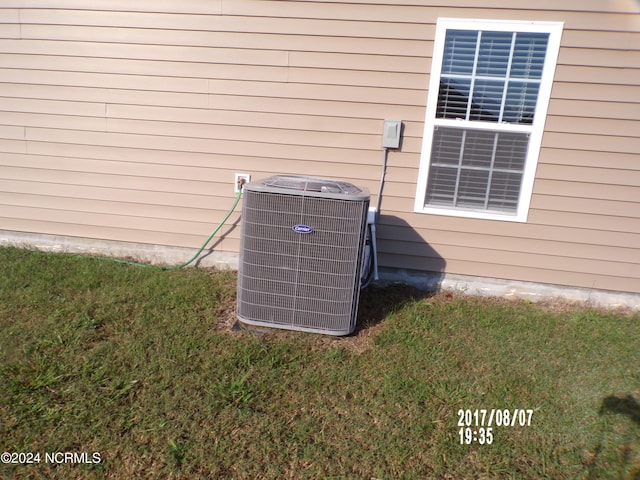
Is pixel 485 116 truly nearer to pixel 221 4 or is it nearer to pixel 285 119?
pixel 285 119

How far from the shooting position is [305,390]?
2.45m

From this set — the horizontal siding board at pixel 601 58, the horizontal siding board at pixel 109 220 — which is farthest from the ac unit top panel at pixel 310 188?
the horizontal siding board at pixel 601 58

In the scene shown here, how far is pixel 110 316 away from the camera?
10.1 ft

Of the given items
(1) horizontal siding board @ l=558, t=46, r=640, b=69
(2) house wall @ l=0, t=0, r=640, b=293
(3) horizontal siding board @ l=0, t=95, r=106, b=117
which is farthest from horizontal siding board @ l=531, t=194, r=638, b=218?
(3) horizontal siding board @ l=0, t=95, r=106, b=117

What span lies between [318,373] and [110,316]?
1573 mm

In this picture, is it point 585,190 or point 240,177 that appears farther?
point 240,177

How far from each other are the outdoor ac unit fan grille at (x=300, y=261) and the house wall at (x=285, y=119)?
1080 millimetres

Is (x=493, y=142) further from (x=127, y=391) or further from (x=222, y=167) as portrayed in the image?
(x=127, y=391)

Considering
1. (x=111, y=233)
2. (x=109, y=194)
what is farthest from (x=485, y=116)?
(x=111, y=233)

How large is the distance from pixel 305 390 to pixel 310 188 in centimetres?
124

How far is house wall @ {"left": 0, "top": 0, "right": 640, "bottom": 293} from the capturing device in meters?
3.36

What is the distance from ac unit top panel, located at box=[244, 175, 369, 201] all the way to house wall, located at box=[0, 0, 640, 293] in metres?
0.79

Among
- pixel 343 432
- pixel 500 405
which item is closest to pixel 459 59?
pixel 500 405

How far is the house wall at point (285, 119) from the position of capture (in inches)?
132
